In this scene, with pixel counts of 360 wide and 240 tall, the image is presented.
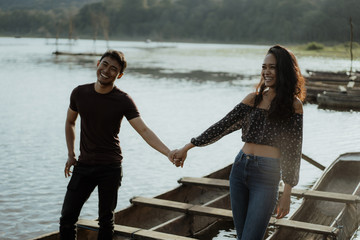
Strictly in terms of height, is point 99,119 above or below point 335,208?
above

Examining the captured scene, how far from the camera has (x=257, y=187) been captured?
3896 millimetres

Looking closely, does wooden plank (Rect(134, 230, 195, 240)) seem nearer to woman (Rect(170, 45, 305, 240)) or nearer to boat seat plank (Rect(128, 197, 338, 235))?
boat seat plank (Rect(128, 197, 338, 235))

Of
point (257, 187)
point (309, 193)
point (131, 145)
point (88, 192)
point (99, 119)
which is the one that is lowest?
point (131, 145)

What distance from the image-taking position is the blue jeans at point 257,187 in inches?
153

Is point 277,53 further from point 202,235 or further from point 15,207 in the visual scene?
point 15,207

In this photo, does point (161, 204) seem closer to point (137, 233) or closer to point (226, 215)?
point (226, 215)

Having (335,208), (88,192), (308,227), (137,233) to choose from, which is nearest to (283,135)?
(88,192)

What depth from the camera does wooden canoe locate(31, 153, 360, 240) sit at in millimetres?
5719

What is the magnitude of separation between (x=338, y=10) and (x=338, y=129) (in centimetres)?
13410

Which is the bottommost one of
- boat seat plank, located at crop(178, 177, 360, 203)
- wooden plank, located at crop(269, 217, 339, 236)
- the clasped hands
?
wooden plank, located at crop(269, 217, 339, 236)

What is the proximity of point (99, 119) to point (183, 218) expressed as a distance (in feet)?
9.70

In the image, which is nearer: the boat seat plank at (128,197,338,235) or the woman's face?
the woman's face

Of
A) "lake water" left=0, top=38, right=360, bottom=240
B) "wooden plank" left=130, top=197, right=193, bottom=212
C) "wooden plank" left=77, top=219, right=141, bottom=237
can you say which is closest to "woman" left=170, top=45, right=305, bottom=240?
"wooden plank" left=77, top=219, right=141, bottom=237

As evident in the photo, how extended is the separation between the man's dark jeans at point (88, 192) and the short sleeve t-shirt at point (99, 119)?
Result: 0.08 metres
